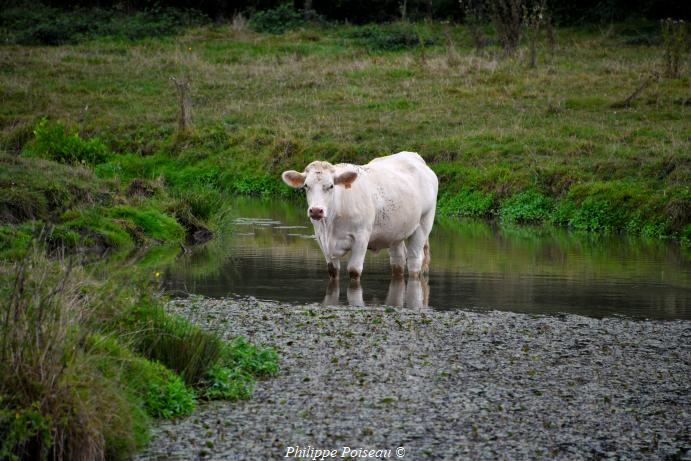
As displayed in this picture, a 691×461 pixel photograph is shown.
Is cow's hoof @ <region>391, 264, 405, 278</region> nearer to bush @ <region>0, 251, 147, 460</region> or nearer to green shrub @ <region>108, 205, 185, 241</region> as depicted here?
green shrub @ <region>108, 205, 185, 241</region>

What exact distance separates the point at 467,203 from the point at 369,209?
31.5ft

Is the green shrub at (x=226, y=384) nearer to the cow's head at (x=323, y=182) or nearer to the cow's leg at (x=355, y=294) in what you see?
the cow's leg at (x=355, y=294)

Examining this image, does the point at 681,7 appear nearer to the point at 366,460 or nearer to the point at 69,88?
the point at 69,88

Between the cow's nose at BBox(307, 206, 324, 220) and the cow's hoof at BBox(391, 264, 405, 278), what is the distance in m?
2.96

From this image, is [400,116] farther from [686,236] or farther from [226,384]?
[226,384]

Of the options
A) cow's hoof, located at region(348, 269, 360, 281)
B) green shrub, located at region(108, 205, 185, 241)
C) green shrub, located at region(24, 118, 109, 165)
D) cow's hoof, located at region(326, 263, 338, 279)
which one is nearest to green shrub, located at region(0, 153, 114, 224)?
green shrub, located at region(108, 205, 185, 241)

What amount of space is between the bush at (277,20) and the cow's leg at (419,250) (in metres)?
32.1

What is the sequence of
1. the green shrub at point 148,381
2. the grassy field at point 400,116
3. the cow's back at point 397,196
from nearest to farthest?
the green shrub at point 148,381 → the cow's back at point 397,196 → the grassy field at point 400,116

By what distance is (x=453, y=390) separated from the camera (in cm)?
957

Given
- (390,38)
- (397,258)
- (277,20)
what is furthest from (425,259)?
(277,20)

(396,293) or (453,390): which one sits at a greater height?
(453,390)

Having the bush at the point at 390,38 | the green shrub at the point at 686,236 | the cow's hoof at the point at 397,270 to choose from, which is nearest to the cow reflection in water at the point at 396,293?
the cow's hoof at the point at 397,270

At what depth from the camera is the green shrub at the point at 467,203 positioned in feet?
82.4

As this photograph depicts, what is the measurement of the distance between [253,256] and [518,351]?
8650 millimetres
